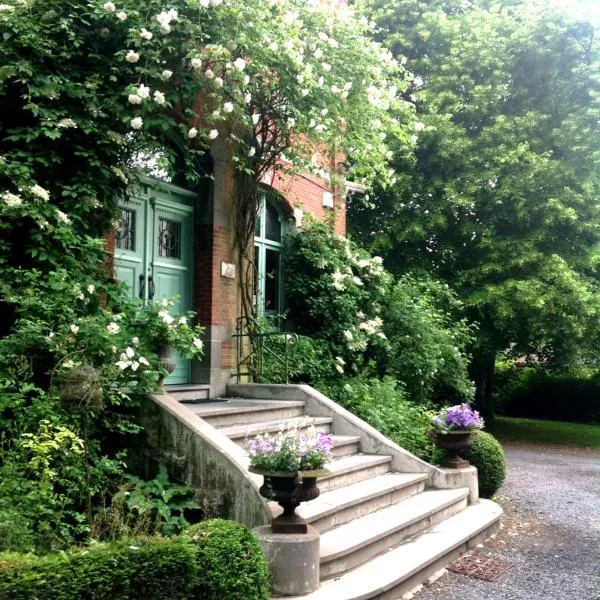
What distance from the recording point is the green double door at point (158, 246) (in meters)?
8.12

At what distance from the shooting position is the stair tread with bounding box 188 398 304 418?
22.5 feet

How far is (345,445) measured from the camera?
7.43 meters

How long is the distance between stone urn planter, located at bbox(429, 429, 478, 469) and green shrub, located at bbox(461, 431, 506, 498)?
366 mm

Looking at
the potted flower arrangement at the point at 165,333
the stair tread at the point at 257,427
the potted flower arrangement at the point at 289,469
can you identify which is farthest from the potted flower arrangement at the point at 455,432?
the potted flower arrangement at the point at 289,469

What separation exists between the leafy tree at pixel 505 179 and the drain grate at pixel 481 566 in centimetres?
844

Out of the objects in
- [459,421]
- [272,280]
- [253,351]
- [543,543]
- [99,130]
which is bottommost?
[543,543]

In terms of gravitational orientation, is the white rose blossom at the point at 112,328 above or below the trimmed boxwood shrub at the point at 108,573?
above

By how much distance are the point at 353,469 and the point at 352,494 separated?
52cm

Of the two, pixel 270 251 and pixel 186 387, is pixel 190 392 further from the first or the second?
pixel 270 251

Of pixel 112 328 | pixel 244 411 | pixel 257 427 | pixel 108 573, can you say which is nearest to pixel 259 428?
pixel 257 427

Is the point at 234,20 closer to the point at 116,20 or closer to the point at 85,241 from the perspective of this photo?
the point at 116,20

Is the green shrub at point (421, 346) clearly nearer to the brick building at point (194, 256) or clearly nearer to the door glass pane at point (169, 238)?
the brick building at point (194, 256)

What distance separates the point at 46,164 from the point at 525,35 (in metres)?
13.0

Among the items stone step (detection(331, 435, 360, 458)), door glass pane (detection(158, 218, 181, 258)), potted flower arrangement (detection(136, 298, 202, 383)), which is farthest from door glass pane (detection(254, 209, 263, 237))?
potted flower arrangement (detection(136, 298, 202, 383))
